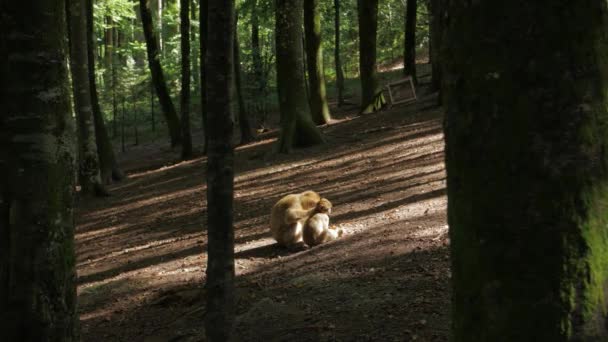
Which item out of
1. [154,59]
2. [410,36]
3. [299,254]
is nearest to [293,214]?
[299,254]

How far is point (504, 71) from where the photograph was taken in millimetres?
2109

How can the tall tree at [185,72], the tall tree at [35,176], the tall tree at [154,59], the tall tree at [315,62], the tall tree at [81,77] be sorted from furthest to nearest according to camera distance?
the tall tree at [154,59] < the tall tree at [185,72] < the tall tree at [315,62] < the tall tree at [81,77] < the tall tree at [35,176]

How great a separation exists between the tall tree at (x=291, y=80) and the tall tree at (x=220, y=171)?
11999 mm

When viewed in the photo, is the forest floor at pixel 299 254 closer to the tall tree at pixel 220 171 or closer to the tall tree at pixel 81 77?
the tall tree at pixel 220 171

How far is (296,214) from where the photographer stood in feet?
27.6

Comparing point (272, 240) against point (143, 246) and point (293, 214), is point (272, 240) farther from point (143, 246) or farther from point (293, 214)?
point (143, 246)

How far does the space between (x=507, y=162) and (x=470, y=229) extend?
276 mm

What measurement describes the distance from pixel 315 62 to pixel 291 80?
4.31 meters

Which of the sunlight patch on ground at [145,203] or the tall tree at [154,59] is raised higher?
the tall tree at [154,59]

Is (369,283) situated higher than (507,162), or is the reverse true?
(507,162)

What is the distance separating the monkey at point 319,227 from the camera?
8469 mm

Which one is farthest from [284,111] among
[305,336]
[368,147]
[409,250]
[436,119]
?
[305,336]

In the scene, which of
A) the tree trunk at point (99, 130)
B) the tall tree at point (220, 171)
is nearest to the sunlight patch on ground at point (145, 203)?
the tree trunk at point (99, 130)

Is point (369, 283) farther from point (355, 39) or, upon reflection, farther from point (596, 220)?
point (355, 39)
